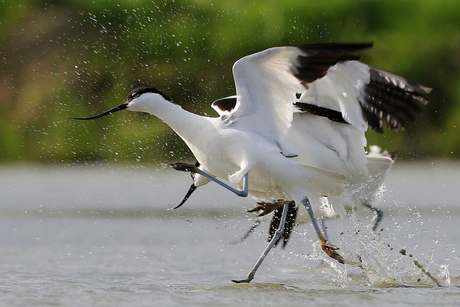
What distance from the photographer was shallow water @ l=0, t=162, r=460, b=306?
650 cm

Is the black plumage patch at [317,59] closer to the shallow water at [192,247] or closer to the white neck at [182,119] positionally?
the white neck at [182,119]

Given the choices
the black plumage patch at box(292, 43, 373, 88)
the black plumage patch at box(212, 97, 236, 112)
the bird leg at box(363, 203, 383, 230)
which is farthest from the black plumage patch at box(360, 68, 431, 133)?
the bird leg at box(363, 203, 383, 230)

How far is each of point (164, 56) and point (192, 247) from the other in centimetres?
644

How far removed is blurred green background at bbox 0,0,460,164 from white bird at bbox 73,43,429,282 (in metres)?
6.41

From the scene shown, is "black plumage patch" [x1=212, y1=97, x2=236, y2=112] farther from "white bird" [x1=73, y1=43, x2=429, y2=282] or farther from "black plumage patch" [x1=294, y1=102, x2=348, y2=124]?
"black plumage patch" [x1=294, y1=102, x2=348, y2=124]

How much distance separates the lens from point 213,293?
653 centimetres

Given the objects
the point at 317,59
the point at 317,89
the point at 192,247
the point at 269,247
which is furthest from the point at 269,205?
the point at 192,247

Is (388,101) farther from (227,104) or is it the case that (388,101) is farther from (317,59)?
(227,104)

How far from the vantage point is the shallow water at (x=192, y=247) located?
6.50 meters

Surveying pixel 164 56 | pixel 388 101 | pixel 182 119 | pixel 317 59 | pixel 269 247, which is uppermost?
pixel 317 59

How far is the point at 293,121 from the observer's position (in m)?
7.49

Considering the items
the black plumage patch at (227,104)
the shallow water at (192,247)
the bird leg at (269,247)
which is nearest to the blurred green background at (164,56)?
the shallow water at (192,247)

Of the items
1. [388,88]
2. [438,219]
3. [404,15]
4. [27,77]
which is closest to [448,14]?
[404,15]

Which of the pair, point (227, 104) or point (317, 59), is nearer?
point (317, 59)
